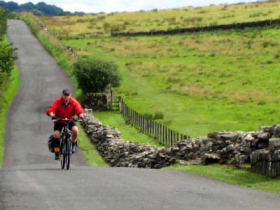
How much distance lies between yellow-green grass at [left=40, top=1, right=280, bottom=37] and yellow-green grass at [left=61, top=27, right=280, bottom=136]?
12498mm

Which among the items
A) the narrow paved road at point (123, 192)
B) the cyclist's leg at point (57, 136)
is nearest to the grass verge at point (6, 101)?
the cyclist's leg at point (57, 136)

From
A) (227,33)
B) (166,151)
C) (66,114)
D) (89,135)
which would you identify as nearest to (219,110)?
(89,135)

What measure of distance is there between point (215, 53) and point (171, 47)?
10774 mm

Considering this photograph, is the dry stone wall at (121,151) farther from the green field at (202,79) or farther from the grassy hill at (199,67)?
the grassy hill at (199,67)

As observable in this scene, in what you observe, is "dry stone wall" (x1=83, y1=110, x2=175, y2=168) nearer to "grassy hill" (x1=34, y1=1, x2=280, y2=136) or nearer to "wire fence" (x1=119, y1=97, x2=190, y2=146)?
"wire fence" (x1=119, y1=97, x2=190, y2=146)

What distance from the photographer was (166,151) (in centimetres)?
2884

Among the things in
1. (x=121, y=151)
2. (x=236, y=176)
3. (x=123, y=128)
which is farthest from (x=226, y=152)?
(x=123, y=128)

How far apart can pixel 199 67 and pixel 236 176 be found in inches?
2485

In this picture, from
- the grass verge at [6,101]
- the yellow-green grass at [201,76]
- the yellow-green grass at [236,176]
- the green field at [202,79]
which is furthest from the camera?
the yellow-green grass at [201,76]

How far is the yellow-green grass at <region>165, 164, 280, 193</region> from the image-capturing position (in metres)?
19.1

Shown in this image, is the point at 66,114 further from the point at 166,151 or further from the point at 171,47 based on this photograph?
the point at 171,47

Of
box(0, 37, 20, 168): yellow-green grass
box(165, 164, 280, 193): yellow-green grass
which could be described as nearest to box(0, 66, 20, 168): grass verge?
box(0, 37, 20, 168): yellow-green grass

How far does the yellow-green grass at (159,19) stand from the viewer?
12550 centimetres

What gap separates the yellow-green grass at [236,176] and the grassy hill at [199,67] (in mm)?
23443
